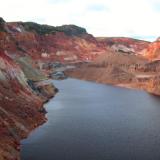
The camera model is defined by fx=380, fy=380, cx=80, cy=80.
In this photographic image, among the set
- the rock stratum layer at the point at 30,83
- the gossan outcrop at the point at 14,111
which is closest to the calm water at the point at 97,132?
the gossan outcrop at the point at 14,111

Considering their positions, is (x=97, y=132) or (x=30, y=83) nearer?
(x=97, y=132)

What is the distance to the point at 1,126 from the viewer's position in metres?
57.1

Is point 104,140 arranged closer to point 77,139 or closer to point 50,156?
point 77,139

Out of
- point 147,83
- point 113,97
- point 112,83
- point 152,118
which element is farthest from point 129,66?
point 152,118

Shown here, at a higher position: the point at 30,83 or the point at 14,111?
the point at 30,83

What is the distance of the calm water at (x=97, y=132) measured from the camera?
5509cm

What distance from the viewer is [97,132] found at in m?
67.6

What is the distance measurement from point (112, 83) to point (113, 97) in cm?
4494

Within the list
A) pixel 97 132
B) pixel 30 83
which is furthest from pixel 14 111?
pixel 30 83

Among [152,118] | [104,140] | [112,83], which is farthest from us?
[112,83]

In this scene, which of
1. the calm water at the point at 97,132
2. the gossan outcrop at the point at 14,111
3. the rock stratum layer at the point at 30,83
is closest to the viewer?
the gossan outcrop at the point at 14,111

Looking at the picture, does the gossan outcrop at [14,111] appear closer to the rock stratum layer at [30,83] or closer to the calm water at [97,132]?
the rock stratum layer at [30,83]

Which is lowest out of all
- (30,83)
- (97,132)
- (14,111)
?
(97,132)

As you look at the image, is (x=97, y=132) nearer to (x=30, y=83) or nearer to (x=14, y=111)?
(x=14, y=111)
